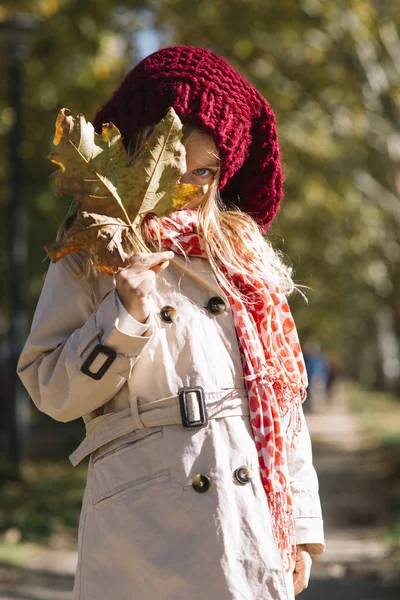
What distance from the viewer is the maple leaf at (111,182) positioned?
89.5 inches

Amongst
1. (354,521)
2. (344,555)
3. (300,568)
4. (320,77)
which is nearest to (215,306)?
(300,568)

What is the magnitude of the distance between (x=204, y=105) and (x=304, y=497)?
3.60 feet

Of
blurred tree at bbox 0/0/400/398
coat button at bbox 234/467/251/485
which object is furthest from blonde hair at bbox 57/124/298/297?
blurred tree at bbox 0/0/400/398

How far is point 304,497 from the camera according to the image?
2582 millimetres

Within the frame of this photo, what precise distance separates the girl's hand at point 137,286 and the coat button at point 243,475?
0.45 metres

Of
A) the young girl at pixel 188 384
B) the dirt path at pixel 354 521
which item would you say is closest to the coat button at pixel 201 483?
the young girl at pixel 188 384

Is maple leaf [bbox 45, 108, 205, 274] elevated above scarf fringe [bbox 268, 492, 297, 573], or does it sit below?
above

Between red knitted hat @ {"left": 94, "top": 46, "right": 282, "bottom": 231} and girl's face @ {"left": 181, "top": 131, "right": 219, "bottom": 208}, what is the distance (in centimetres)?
2

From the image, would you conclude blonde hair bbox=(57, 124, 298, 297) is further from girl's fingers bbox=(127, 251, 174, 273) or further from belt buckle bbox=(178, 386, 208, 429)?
belt buckle bbox=(178, 386, 208, 429)

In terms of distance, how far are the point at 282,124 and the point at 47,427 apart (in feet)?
28.1

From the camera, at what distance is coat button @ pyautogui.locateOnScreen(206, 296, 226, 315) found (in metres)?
2.48

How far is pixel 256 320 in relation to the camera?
259 cm

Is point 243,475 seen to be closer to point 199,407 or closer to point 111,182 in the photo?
point 199,407

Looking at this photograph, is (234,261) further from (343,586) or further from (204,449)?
(343,586)
